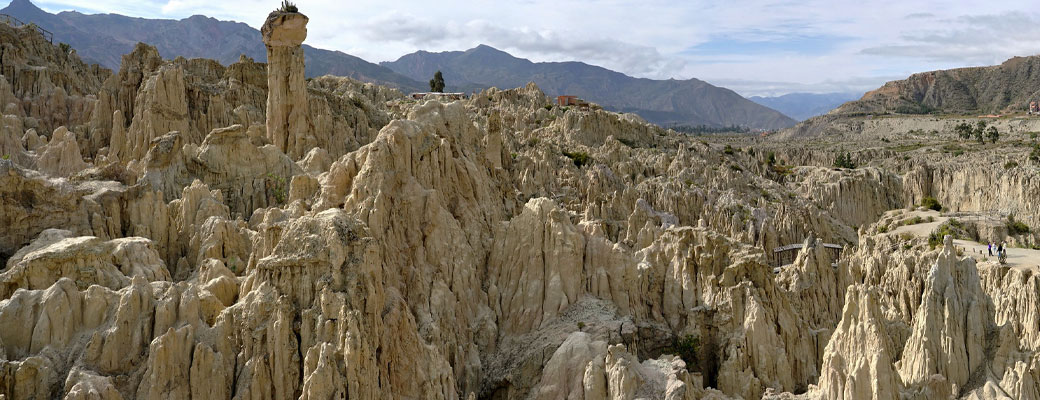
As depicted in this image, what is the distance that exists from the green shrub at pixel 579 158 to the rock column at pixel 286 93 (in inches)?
1238

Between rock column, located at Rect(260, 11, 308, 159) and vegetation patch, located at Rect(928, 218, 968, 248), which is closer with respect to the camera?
rock column, located at Rect(260, 11, 308, 159)

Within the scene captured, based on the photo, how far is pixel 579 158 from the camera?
233 feet

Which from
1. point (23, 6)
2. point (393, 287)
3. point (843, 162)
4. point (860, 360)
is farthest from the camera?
point (23, 6)

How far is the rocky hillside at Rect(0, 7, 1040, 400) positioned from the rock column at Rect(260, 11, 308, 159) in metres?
0.11

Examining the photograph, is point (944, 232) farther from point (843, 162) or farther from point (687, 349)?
point (843, 162)

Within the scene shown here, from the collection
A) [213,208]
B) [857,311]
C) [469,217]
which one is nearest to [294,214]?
[213,208]

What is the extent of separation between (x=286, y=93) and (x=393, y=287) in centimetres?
2419

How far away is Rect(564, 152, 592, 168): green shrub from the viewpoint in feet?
231

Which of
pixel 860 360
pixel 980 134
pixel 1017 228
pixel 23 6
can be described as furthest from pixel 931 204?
pixel 23 6

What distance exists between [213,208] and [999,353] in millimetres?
24635

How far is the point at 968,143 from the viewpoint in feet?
480

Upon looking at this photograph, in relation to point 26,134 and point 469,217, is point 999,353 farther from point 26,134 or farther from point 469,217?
point 26,134

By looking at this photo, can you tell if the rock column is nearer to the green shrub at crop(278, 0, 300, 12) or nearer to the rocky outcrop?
the green shrub at crop(278, 0, 300, 12)

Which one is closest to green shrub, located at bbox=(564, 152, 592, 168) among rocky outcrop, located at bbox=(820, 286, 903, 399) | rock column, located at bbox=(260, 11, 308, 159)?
rock column, located at bbox=(260, 11, 308, 159)
